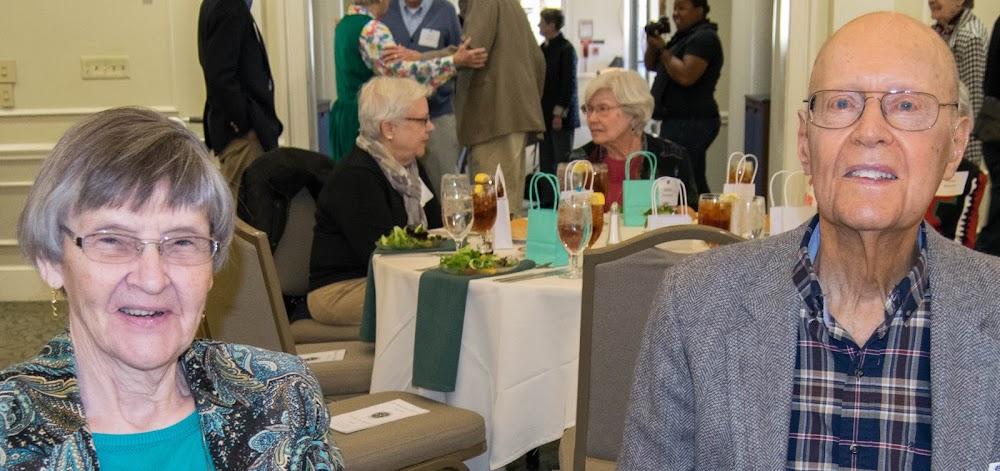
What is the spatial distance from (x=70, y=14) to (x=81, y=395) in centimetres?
581

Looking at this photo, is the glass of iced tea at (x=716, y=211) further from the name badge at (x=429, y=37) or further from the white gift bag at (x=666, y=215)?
the name badge at (x=429, y=37)

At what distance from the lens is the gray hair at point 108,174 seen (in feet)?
4.25

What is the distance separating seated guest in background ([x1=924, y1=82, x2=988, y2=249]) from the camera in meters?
3.89

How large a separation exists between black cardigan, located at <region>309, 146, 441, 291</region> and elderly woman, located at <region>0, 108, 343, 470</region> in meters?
2.26

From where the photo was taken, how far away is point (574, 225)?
285cm

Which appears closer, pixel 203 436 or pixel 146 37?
pixel 203 436

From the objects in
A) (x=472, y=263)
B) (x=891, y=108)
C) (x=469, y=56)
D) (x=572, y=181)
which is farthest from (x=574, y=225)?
(x=469, y=56)

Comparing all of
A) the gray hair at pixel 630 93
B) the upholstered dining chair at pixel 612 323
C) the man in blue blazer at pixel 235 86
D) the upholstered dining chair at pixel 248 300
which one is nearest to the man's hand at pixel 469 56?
the man in blue blazer at pixel 235 86

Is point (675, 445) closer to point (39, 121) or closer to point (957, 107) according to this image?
point (957, 107)

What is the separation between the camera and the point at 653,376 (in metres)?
1.43

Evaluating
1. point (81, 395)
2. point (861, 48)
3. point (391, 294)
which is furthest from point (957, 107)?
point (391, 294)

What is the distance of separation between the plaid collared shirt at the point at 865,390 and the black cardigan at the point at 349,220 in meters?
2.45

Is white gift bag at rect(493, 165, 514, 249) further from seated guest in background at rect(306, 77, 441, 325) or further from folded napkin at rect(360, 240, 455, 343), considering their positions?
seated guest in background at rect(306, 77, 441, 325)

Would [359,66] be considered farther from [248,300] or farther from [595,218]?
[248,300]
